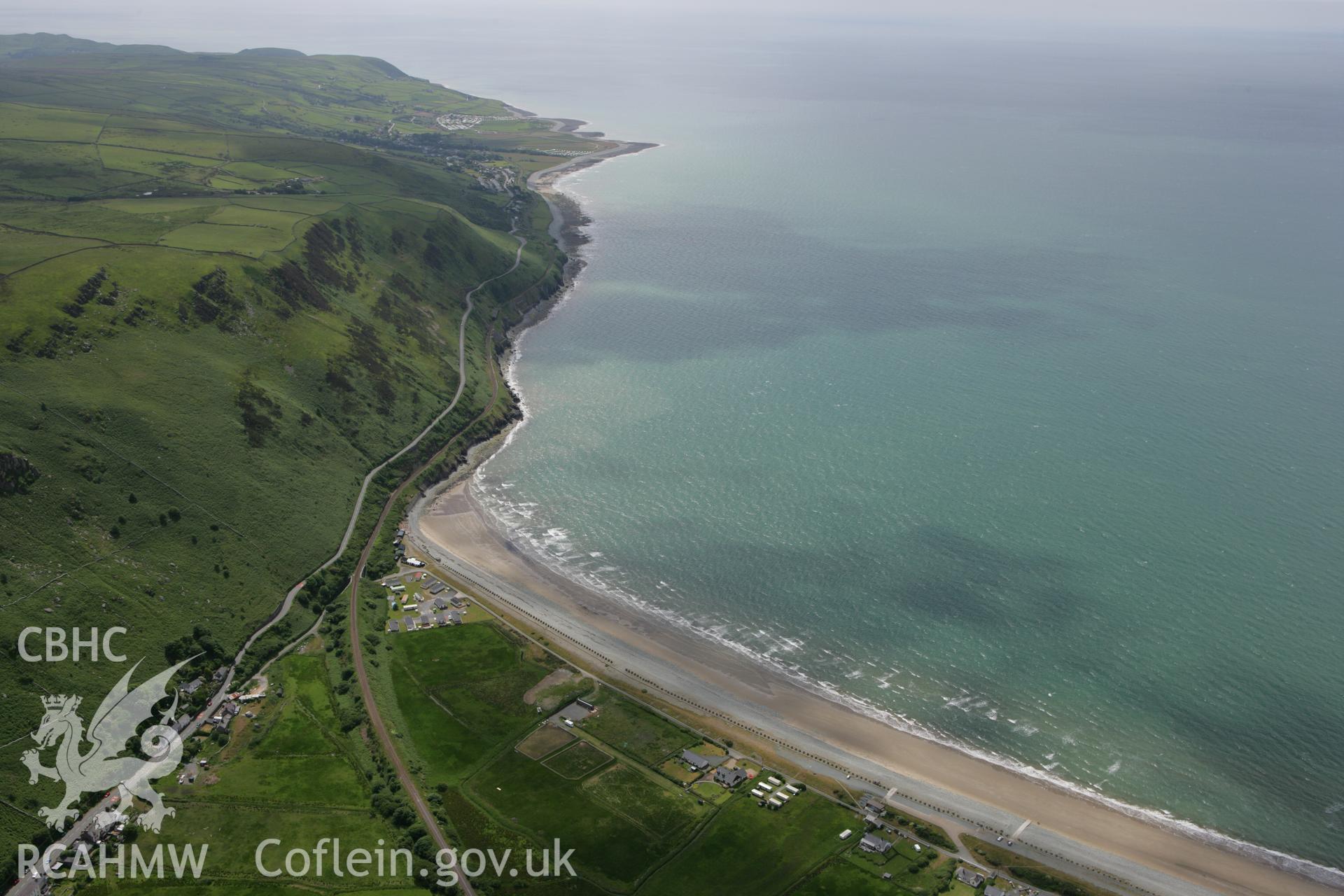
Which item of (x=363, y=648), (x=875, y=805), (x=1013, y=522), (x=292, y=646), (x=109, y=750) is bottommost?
(x=109, y=750)

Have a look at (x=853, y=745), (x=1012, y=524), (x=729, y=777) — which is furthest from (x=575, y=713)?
(x=1012, y=524)

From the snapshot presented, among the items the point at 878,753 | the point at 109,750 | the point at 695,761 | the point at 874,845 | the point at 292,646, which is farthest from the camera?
the point at 292,646

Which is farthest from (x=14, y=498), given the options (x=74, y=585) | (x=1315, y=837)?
(x=1315, y=837)

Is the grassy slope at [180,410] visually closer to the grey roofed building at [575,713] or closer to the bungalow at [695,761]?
the grey roofed building at [575,713]

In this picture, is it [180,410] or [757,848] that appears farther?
[180,410]

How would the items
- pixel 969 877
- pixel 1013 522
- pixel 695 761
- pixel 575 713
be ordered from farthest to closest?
pixel 1013 522 → pixel 575 713 → pixel 695 761 → pixel 969 877

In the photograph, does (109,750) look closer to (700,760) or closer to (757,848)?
(700,760)

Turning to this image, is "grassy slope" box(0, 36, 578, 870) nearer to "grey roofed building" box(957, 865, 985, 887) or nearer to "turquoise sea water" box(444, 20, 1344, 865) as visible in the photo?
"turquoise sea water" box(444, 20, 1344, 865)

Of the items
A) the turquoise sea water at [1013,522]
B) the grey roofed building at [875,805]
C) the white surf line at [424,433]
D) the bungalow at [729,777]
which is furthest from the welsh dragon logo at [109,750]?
the grey roofed building at [875,805]
